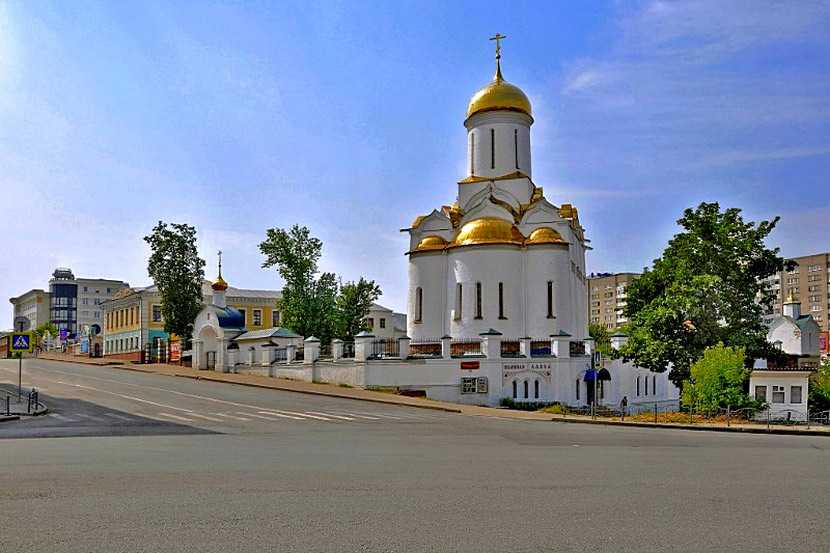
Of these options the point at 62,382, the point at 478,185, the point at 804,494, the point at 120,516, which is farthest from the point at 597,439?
the point at 62,382

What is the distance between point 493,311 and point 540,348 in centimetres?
423

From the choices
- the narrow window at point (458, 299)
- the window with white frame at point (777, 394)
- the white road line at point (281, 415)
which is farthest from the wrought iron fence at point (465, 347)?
the window with white frame at point (777, 394)

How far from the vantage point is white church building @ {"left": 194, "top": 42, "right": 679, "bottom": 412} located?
3778cm

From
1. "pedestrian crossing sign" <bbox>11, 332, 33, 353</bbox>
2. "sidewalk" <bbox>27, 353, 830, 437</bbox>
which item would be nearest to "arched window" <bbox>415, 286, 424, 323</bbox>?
"sidewalk" <bbox>27, 353, 830, 437</bbox>

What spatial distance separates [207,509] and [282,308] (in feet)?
162

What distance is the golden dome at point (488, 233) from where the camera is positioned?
143 ft

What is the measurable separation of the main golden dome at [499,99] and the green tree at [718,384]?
21460 mm

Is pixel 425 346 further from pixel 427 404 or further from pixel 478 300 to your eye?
pixel 427 404

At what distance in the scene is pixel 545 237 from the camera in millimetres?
43844

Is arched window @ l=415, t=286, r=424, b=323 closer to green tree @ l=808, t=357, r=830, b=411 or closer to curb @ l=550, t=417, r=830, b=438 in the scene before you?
curb @ l=550, t=417, r=830, b=438

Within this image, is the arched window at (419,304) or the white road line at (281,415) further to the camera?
the arched window at (419,304)

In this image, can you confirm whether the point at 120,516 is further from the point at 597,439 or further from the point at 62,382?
the point at 62,382

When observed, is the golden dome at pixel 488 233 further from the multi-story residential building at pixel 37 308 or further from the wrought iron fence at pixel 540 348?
the multi-story residential building at pixel 37 308

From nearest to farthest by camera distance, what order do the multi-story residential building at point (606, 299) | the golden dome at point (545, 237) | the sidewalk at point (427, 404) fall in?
1. the sidewalk at point (427, 404)
2. the golden dome at point (545, 237)
3. the multi-story residential building at point (606, 299)
